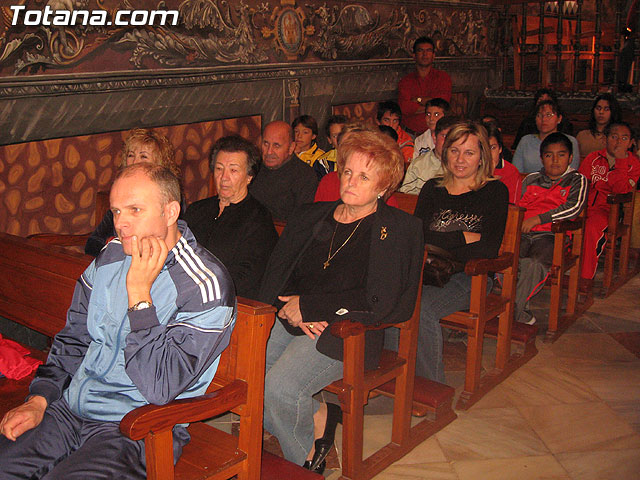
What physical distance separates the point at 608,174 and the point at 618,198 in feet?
1.36

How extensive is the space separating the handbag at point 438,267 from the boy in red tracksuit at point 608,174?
232cm

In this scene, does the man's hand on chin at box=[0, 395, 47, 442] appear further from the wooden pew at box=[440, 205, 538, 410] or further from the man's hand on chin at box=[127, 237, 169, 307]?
the wooden pew at box=[440, 205, 538, 410]

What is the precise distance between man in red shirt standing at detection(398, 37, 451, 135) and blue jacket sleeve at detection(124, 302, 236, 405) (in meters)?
5.95

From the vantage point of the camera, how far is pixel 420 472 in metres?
3.13

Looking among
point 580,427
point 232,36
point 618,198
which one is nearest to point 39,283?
point 580,427

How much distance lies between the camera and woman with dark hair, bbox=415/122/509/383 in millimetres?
3660

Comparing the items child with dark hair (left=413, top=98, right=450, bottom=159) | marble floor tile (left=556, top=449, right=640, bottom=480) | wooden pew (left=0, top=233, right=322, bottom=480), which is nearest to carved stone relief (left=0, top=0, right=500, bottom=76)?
child with dark hair (left=413, top=98, right=450, bottom=159)

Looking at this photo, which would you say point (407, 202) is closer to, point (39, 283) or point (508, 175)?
point (508, 175)

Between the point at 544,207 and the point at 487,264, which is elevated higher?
the point at 544,207

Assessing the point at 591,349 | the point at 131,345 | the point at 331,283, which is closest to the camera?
the point at 131,345

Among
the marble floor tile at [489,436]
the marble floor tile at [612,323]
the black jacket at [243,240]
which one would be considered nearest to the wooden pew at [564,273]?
the marble floor tile at [612,323]

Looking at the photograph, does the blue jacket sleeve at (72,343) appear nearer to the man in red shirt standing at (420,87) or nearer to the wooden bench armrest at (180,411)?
the wooden bench armrest at (180,411)

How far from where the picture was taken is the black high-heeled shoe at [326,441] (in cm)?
300

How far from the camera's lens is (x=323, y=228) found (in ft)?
10.2
